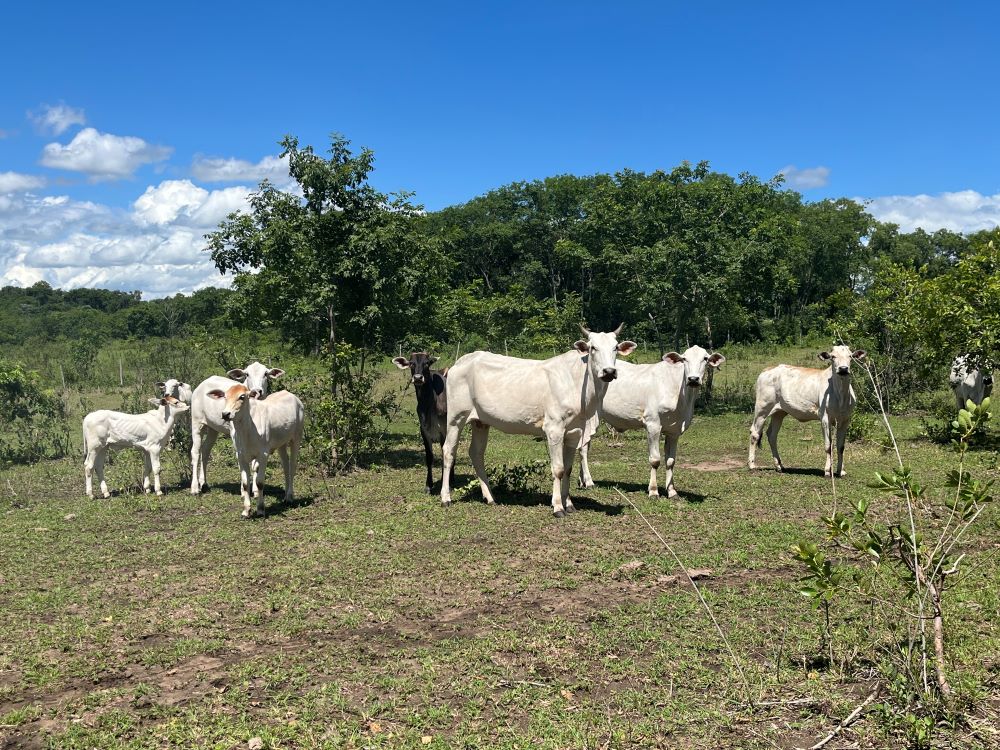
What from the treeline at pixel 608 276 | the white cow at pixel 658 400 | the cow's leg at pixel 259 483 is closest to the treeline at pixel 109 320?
the treeline at pixel 608 276

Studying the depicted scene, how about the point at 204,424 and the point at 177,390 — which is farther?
the point at 177,390

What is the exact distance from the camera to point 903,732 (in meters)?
4.98

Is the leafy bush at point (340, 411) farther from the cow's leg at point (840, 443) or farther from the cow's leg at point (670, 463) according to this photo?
the cow's leg at point (840, 443)

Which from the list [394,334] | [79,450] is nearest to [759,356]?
[394,334]

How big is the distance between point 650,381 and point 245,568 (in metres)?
7.36

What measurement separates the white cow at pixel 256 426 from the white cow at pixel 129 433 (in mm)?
2735

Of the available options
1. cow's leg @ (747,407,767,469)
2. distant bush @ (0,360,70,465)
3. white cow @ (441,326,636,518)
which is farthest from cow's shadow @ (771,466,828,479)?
distant bush @ (0,360,70,465)

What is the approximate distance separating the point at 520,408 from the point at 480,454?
1.37m

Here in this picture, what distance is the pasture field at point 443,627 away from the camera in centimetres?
543

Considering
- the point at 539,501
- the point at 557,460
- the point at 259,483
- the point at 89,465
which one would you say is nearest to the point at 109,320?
the point at 89,465

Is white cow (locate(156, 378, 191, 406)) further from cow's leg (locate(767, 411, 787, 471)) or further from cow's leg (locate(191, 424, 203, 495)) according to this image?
cow's leg (locate(767, 411, 787, 471))

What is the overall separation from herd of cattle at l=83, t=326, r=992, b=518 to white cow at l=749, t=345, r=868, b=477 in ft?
0.08

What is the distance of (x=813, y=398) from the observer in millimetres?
14836

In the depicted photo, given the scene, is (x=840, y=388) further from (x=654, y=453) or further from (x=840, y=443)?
(x=654, y=453)
